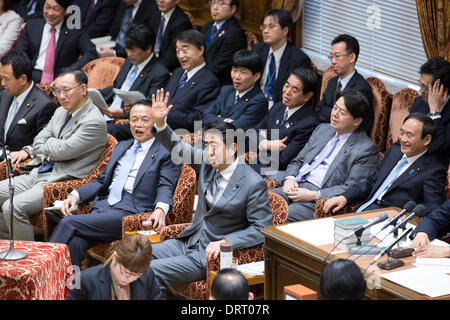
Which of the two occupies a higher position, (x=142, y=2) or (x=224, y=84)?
(x=142, y=2)

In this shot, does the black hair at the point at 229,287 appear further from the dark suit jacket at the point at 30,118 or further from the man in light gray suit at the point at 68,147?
the dark suit jacket at the point at 30,118

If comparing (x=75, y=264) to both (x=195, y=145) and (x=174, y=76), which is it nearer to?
(x=195, y=145)

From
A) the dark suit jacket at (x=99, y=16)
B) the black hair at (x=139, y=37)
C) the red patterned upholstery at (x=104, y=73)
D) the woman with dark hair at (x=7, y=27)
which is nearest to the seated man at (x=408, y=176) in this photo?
the black hair at (x=139, y=37)

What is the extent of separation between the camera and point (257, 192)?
4.44m

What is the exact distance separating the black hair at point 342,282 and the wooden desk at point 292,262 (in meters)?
0.63

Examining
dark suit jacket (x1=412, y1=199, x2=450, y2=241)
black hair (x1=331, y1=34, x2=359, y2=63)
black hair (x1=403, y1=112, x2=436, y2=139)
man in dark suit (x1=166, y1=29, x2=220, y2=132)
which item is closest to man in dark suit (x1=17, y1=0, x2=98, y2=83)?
man in dark suit (x1=166, y1=29, x2=220, y2=132)

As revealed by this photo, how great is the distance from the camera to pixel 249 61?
5.96 meters

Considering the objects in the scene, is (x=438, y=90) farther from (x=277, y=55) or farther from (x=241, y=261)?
(x=241, y=261)

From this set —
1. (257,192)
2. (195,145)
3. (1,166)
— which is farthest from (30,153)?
(257,192)

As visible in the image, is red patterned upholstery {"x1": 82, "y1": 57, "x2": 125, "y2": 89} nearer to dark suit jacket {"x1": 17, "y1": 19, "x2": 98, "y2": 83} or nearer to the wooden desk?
dark suit jacket {"x1": 17, "y1": 19, "x2": 98, "y2": 83}

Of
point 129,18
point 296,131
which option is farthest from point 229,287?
point 129,18

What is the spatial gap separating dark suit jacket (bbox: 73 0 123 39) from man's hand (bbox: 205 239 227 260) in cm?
441
